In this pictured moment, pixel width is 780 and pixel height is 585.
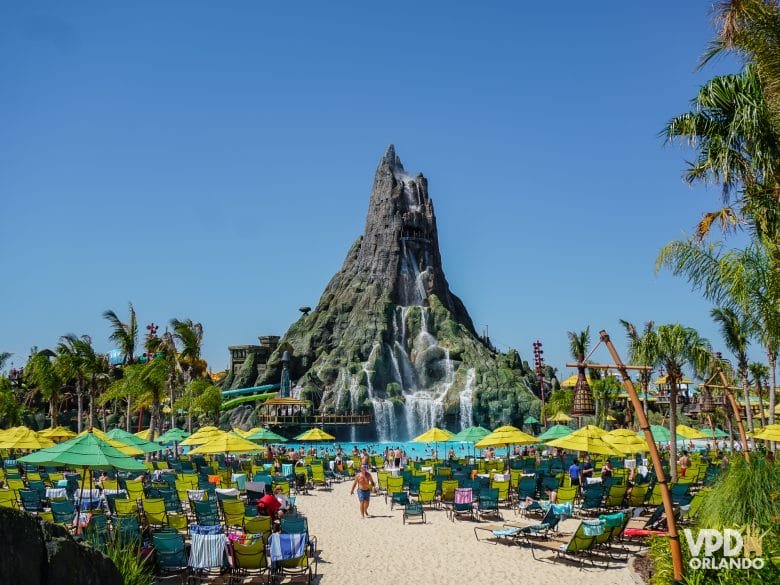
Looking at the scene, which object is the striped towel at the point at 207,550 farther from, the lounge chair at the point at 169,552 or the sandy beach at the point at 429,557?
the sandy beach at the point at 429,557

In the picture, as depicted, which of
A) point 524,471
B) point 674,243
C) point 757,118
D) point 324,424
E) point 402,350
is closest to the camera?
point 757,118

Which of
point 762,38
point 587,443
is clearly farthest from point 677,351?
point 762,38

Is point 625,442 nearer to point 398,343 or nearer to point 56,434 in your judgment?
point 56,434

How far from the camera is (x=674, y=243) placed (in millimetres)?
12828

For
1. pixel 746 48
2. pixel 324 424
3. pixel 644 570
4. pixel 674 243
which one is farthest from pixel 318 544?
pixel 324 424

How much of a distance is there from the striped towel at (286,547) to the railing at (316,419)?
160ft

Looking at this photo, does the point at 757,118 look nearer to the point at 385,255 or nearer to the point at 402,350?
Result: the point at 402,350

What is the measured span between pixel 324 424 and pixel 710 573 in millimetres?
51924

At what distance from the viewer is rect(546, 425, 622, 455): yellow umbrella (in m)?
18.2

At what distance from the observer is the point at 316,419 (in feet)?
195

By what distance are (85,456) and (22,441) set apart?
10850 mm

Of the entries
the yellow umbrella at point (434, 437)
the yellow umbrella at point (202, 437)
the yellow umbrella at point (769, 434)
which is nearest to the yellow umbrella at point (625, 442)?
the yellow umbrella at point (769, 434)

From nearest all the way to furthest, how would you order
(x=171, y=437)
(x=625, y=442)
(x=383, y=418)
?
1. (x=625, y=442)
2. (x=171, y=437)
3. (x=383, y=418)

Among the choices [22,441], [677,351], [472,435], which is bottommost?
[472,435]
